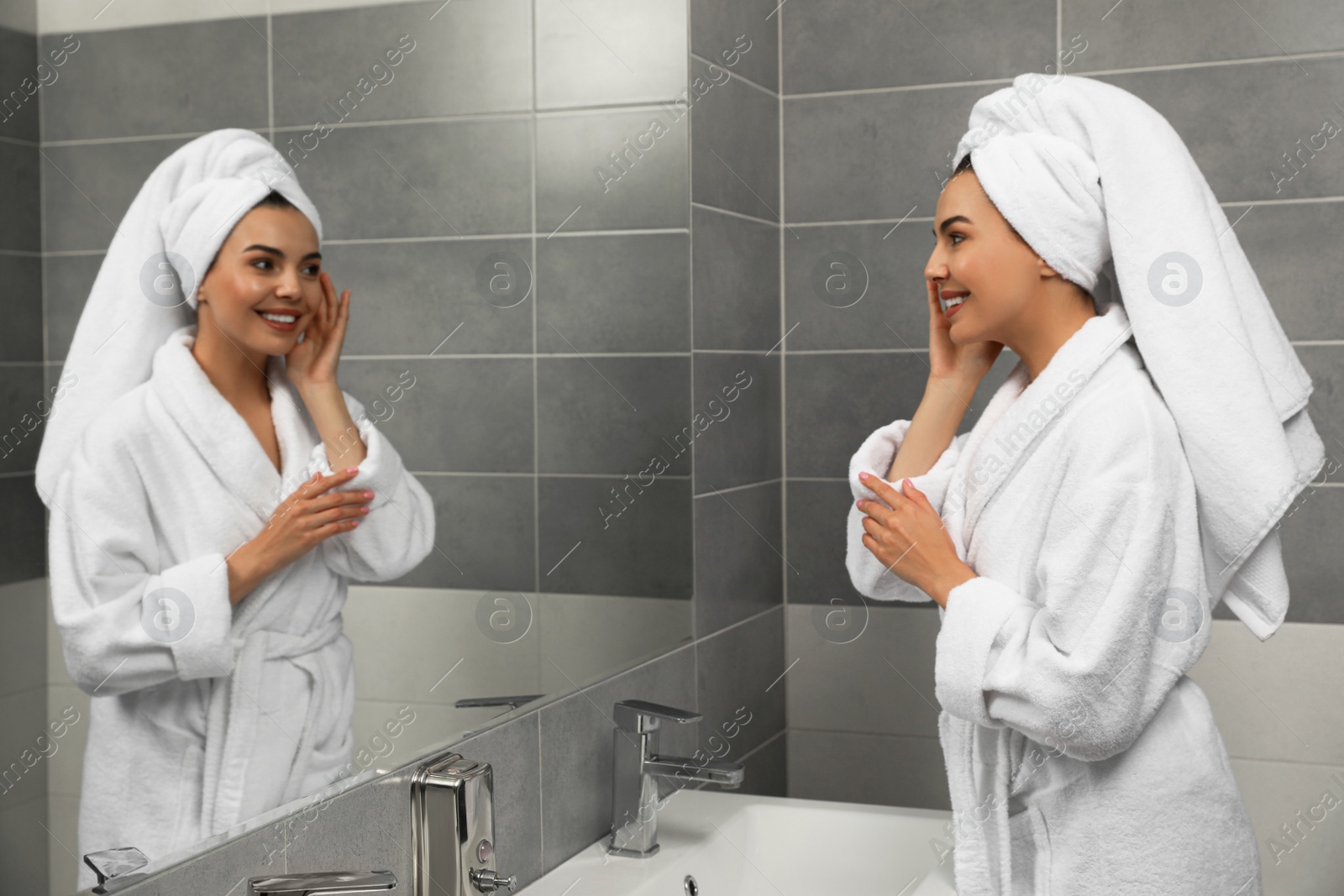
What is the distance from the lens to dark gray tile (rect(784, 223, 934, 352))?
2033mm

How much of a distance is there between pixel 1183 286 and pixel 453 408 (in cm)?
72

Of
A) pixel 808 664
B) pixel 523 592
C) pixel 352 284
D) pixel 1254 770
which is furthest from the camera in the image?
pixel 808 664

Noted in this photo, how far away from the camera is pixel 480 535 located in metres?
1.28

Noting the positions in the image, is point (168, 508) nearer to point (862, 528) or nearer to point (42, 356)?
point (42, 356)

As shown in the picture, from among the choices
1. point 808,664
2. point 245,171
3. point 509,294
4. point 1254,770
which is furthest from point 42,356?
point 1254,770

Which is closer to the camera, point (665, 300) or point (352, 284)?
point (352, 284)

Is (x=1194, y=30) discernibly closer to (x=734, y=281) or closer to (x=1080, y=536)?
(x=734, y=281)

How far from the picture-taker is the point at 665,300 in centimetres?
167

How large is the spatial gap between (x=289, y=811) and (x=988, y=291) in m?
0.85

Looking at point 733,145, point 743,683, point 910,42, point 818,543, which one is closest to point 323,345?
point 733,145

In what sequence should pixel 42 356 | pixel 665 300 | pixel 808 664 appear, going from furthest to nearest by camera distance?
pixel 808 664
pixel 665 300
pixel 42 356

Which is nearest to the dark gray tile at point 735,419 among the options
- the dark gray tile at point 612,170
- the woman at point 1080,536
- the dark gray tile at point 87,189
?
the dark gray tile at point 612,170

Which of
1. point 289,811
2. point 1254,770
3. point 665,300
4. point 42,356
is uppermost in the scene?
point 665,300

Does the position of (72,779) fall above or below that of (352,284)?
below
